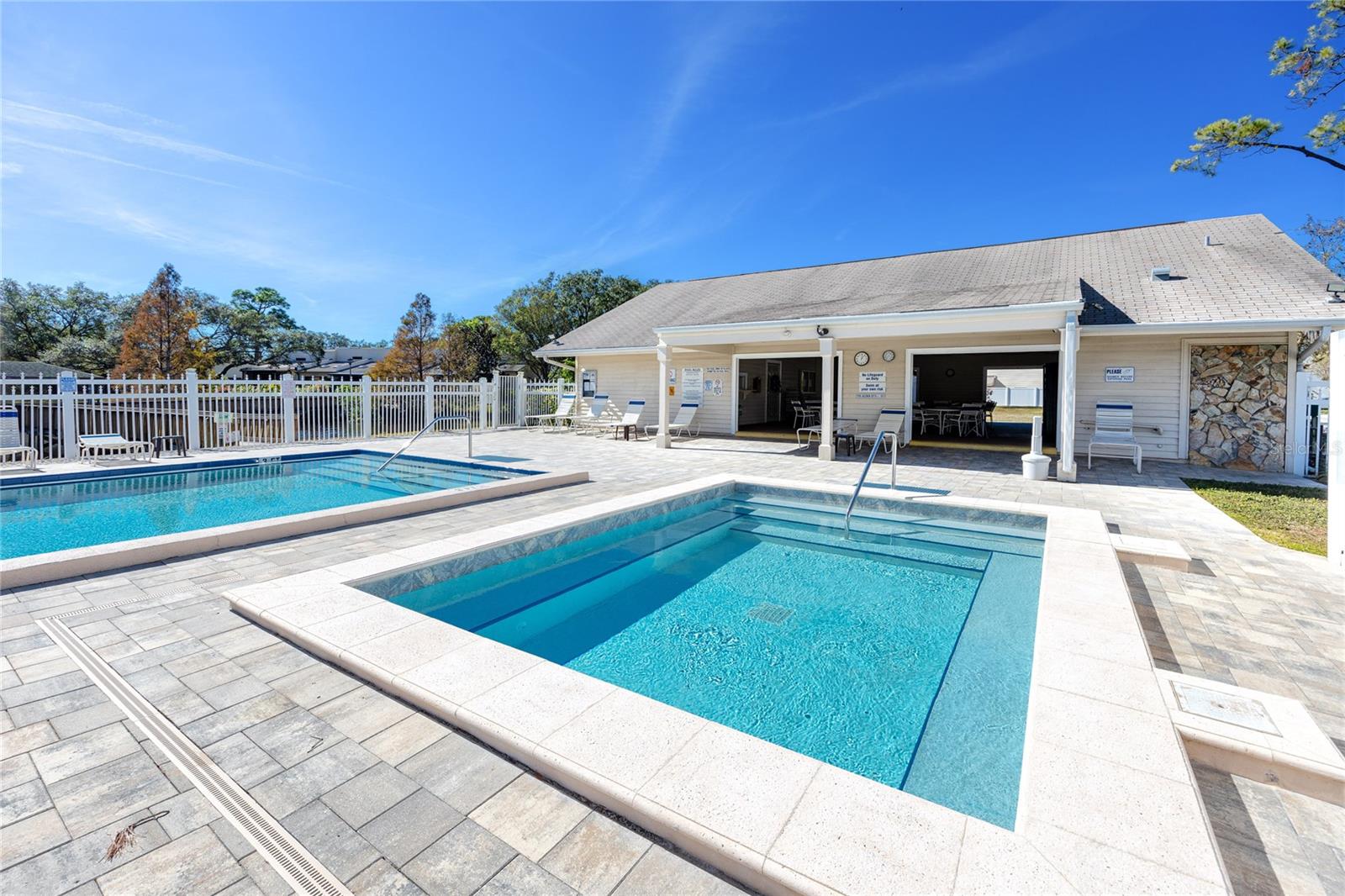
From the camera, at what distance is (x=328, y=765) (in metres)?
2.01

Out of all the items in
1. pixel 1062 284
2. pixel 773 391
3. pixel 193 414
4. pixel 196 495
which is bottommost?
pixel 196 495

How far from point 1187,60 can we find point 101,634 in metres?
17.9

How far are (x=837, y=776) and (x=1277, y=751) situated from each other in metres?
1.73

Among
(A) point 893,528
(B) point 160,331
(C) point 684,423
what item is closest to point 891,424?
(C) point 684,423

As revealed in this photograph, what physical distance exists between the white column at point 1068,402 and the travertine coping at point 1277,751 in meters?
6.84

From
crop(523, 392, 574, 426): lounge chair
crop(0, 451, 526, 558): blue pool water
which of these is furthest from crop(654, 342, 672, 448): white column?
crop(523, 392, 574, 426): lounge chair

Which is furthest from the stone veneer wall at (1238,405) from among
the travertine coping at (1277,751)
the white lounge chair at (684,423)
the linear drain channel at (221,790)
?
the linear drain channel at (221,790)

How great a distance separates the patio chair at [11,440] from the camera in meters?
8.66

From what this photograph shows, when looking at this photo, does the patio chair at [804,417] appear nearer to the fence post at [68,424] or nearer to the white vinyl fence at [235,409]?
the white vinyl fence at [235,409]

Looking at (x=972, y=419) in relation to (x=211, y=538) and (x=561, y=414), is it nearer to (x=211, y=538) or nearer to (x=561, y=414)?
(x=561, y=414)

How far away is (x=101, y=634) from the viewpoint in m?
3.07

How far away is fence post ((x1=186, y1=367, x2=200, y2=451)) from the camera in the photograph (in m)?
11.3

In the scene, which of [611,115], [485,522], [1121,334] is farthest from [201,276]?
[1121,334]

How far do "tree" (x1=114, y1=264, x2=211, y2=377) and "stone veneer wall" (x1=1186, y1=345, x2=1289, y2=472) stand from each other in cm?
3604
